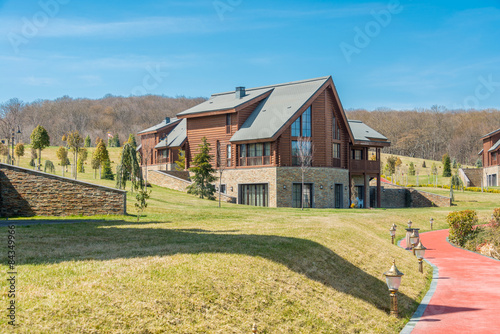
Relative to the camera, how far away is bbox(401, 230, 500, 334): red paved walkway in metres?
12.0

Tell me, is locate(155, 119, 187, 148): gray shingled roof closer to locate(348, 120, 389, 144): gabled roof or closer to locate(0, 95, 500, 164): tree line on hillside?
locate(348, 120, 389, 144): gabled roof

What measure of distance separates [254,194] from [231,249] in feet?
92.0

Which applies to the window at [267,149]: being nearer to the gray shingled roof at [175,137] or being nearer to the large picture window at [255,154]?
the large picture window at [255,154]

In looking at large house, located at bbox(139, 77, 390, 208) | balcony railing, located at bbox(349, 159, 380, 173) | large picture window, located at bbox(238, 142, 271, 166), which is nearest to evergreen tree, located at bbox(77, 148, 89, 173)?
large house, located at bbox(139, 77, 390, 208)

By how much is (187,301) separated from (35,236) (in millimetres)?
7211

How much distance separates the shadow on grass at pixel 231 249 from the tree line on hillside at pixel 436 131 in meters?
112

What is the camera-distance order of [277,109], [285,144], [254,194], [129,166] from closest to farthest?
[129,166]
[285,144]
[254,194]
[277,109]

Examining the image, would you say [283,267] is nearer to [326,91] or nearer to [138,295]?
[138,295]

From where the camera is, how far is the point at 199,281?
1091 centimetres

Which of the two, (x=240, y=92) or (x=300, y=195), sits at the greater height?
(x=240, y=92)

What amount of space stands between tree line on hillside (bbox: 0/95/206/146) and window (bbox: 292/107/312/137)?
330 feet

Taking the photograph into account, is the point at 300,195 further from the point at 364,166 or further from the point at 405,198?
Answer: the point at 405,198

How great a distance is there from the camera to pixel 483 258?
22375mm

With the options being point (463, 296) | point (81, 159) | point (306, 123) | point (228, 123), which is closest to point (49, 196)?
point (463, 296)
